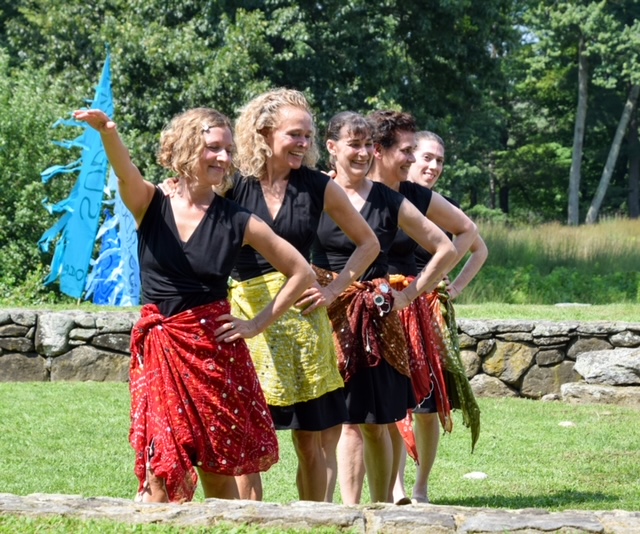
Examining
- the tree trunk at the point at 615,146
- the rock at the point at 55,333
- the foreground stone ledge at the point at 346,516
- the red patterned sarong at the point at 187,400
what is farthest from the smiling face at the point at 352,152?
the tree trunk at the point at 615,146

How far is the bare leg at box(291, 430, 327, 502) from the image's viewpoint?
16.6ft

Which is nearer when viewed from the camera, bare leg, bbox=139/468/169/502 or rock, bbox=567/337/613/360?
bare leg, bbox=139/468/169/502

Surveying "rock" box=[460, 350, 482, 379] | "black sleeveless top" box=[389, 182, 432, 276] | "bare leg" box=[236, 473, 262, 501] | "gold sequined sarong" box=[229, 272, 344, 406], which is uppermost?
"black sleeveless top" box=[389, 182, 432, 276]

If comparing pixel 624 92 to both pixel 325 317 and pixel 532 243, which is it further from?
pixel 325 317

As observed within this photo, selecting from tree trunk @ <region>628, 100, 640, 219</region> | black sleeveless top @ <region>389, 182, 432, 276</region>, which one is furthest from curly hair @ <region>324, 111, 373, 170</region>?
tree trunk @ <region>628, 100, 640, 219</region>

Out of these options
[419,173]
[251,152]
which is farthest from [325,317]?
[419,173]

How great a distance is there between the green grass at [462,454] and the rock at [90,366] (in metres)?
0.63

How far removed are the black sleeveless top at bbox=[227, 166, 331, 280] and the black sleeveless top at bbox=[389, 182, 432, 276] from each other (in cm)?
106

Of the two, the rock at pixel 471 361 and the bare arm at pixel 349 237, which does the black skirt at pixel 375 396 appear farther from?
the rock at pixel 471 361

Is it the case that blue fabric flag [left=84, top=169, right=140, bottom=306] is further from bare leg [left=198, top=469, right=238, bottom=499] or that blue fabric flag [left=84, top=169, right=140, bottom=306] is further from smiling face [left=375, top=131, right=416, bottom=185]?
bare leg [left=198, top=469, right=238, bottom=499]

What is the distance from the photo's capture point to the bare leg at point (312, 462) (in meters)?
5.07

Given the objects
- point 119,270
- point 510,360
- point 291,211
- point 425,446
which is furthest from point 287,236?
point 119,270

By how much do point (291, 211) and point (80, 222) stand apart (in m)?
10.2

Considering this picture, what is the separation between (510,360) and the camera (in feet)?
35.6
